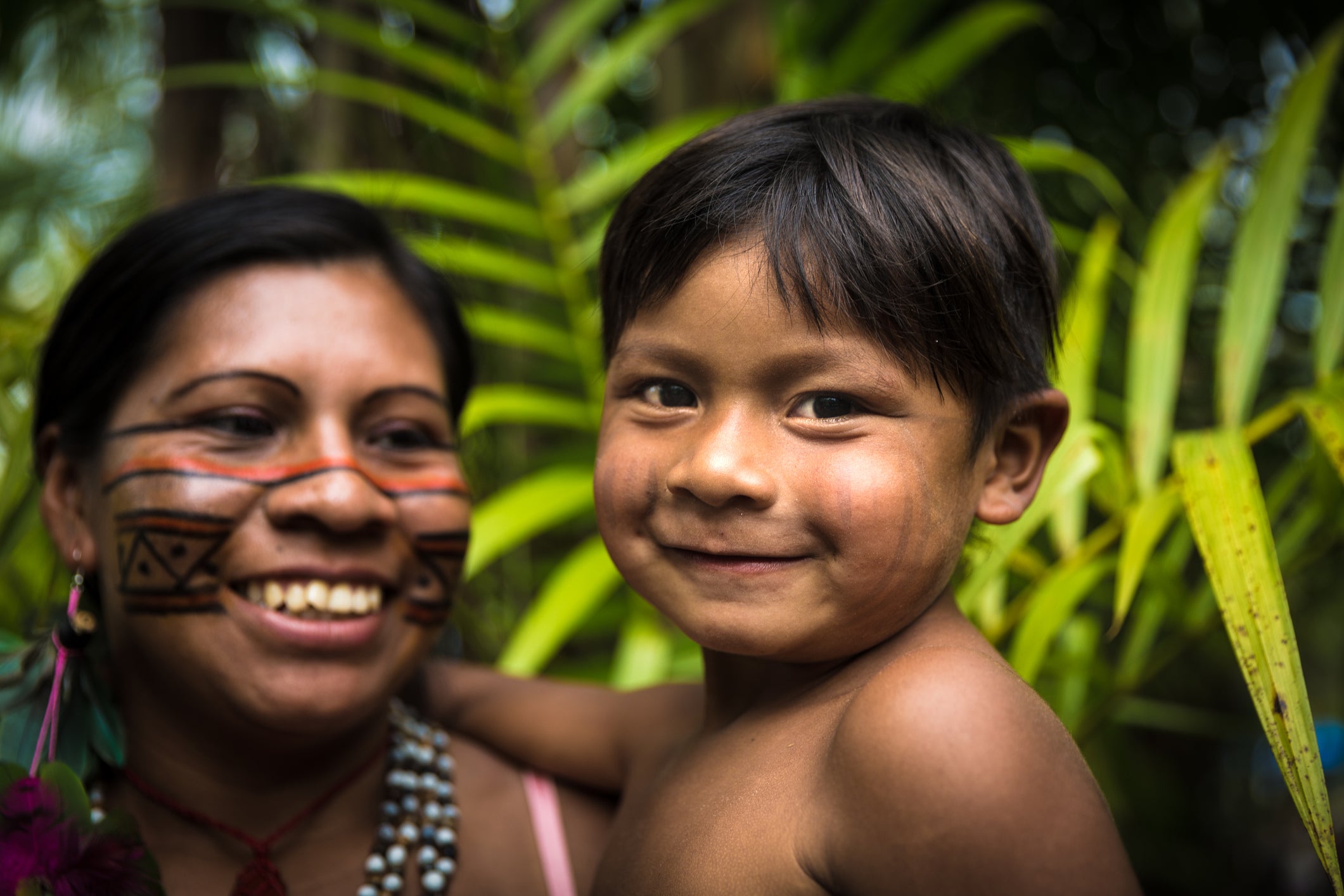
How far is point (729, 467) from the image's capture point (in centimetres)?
82

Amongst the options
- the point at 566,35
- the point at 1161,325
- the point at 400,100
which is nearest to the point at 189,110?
the point at 400,100

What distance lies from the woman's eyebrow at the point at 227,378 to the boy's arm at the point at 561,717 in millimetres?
482

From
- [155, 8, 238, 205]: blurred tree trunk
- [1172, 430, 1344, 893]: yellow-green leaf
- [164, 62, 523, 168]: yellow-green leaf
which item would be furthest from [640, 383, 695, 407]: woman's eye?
[155, 8, 238, 205]: blurred tree trunk

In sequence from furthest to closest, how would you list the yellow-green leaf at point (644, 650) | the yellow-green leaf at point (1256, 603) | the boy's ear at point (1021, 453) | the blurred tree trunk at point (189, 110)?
the blurred tree trunk at point (189, 110), the yellow-green leaf at point (644, 650), the boy's ear at point (1021, 453), the yellow-green leaf at point (1256, 603)

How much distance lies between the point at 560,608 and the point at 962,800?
2.75 ft

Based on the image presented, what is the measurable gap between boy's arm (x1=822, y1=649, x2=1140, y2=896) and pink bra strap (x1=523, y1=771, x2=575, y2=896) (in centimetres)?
56

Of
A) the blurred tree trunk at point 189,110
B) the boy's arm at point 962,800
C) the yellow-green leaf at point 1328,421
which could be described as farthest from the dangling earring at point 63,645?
the blurred tree trunk at point 189,110

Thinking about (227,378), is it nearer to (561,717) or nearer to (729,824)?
(561,717)

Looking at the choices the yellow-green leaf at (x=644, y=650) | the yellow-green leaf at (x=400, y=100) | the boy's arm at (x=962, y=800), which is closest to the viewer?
the boy's arm at (x=962, y=800)

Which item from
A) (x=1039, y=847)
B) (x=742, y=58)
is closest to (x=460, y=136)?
(x=742, y=58)

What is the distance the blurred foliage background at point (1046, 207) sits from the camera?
4.10ft

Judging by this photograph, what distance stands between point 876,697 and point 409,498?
2.02ft

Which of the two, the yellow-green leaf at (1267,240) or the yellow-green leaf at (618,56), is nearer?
the yellow-green leaf at (1267,240)

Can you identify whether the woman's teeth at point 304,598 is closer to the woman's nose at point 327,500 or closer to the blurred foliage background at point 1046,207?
the woman's nose at point 327,500
